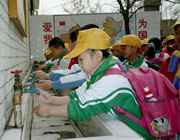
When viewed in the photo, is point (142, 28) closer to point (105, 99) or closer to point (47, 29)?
point (47, 29)

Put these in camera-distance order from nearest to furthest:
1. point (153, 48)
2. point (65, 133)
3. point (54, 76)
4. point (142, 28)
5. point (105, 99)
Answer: point (105, 99) → point (65, 133) → point (54, 76) → point (153, 48) → point (142, 28)

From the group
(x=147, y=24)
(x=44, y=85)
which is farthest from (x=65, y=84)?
(x=147, y=24)

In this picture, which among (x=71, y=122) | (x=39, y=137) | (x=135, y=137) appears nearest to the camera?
(x=135, y=137)

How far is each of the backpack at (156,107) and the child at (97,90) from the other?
0.04 meters

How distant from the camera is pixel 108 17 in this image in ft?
35.9

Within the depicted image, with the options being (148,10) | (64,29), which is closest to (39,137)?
(64,29)

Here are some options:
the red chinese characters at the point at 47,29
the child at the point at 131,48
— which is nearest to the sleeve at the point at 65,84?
the child at the point at 131,48

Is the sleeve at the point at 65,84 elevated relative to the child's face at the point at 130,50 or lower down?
lower down

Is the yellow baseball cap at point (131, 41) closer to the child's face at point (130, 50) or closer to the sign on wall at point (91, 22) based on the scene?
the child's face at point (130, 50)

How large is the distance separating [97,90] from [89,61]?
33 cm

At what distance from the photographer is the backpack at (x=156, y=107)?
1675 mm

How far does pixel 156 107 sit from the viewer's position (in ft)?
5.42

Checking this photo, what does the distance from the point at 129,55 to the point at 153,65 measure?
51 cm

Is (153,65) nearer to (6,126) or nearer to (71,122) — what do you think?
(71,122)
